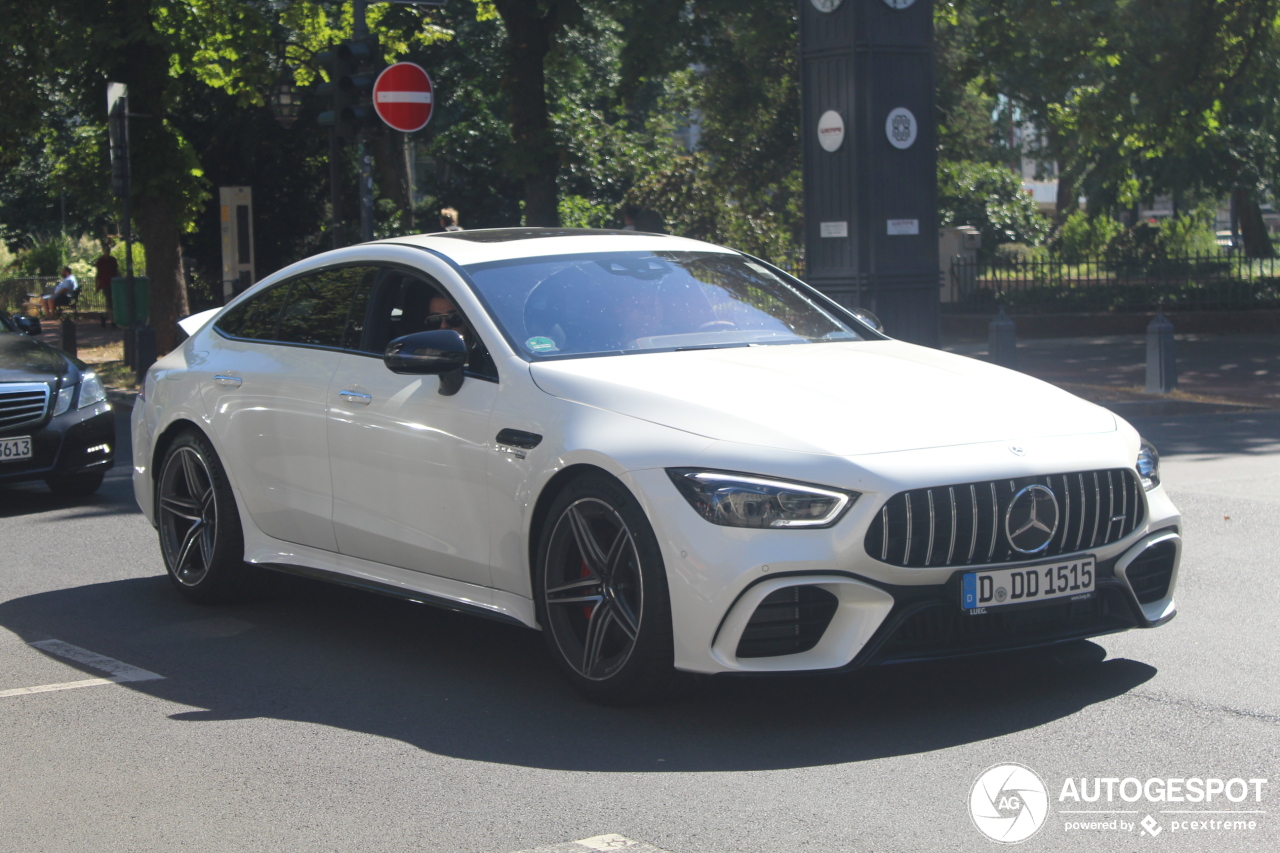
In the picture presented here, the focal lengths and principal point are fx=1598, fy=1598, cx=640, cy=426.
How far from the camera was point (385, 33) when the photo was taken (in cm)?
2362

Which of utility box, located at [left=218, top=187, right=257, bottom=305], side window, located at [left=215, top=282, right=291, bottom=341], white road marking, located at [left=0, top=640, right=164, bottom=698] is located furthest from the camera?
utility box, located at [left=218, top=187, right=257, bottom=305]

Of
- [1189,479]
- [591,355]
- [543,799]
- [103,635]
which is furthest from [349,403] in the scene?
[1189,479]

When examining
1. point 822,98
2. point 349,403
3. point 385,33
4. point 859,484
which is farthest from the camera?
point 385,33

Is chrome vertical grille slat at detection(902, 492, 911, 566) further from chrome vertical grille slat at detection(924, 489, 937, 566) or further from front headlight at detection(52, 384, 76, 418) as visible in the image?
front headlight at detection(52, 384, 76, 418)

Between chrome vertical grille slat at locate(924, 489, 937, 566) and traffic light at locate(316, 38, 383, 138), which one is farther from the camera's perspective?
traffic light at locate(316, 38, 383, 138)

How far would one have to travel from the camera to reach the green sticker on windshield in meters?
5.64

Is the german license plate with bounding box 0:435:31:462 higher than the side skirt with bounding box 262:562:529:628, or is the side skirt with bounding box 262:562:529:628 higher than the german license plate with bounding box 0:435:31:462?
the german license plate with bounding box 0:435:31:462

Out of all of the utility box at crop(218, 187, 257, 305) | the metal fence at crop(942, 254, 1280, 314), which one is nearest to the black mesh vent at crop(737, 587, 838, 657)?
the metal fence at crop(942, 254, 1280, 314)

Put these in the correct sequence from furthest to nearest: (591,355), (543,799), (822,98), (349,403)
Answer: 1. (822,98)
2. (349,403)
3. (591,355)
4. (543,799)

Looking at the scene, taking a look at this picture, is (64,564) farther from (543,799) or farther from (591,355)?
(543,799)

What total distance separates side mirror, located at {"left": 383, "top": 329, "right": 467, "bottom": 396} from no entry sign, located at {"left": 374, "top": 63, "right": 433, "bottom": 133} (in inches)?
345

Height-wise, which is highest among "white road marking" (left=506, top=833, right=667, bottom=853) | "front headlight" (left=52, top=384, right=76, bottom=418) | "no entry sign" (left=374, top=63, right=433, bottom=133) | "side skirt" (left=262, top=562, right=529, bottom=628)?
"no entry sign" (left=374, top=63, right=433, bottom=133)

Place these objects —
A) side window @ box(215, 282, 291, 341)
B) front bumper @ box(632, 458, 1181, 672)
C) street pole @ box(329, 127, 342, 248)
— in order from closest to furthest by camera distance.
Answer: front bumper @ box(632, 458, 1181, 672) < side window @ box(215, 282, 291, 341) < street pole @ box(329, 127, 342, 248)

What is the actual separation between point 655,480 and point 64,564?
4700 millimetres
